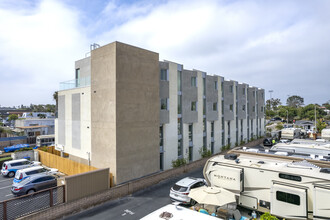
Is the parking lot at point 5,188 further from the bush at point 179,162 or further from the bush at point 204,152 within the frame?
the bush at point 204,152

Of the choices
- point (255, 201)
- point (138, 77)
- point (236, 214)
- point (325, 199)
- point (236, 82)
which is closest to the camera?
point (325, 199)

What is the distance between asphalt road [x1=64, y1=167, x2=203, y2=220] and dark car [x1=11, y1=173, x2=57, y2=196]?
5.36m

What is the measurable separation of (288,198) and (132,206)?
1003 centimetres

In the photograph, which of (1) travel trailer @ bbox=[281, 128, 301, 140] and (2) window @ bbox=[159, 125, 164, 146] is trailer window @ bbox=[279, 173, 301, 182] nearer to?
(2) window @ bbox=[159, 125, 164, 146]

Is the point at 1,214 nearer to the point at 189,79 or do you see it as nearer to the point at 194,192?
the point at 194,192

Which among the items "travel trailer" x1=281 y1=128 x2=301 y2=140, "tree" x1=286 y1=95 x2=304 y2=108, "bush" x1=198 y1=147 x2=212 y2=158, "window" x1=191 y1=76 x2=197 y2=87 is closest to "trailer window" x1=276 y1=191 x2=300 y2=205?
"bush" x1=198 y1=147 x2=212 y2=158

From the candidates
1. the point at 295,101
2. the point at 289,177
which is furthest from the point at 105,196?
the point at 295,101

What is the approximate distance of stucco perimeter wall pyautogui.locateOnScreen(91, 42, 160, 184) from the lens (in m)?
16.0

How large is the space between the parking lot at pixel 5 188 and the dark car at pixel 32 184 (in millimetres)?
1456

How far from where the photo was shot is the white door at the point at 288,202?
31.3ft

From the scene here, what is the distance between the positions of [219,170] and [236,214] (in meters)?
2.75

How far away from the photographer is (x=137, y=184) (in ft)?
53.8

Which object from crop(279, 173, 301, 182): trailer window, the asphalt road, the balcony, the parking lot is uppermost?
the balcony

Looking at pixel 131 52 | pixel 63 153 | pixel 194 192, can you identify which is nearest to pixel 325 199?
pixel 194 192
